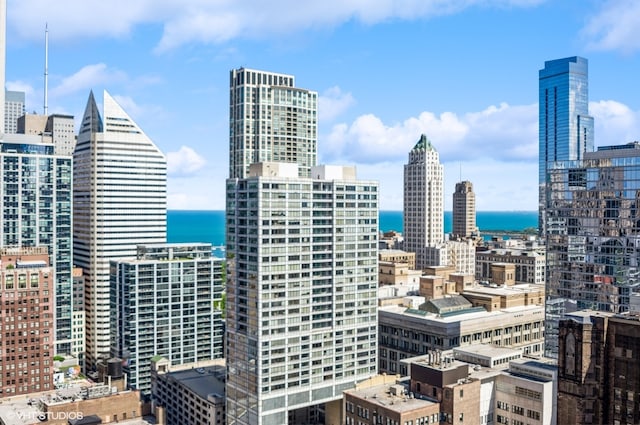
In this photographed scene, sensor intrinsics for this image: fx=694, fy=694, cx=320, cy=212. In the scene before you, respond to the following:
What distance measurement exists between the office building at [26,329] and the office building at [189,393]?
105 ft

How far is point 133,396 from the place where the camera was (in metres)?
160

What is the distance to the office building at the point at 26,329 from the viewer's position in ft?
603

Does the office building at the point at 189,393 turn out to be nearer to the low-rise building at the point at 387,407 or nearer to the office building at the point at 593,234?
the low-rise building at the point at 387,407

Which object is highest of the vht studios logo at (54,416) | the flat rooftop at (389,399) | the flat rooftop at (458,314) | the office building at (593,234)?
the office building at (593,234)

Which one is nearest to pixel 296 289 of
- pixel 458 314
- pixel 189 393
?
pixel 189 393

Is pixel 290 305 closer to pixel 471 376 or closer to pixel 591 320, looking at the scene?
pixel 471 376

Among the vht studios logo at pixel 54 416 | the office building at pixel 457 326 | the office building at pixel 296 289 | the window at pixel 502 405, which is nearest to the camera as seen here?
the window at pixel 502 405

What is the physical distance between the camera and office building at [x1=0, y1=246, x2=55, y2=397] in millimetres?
183875

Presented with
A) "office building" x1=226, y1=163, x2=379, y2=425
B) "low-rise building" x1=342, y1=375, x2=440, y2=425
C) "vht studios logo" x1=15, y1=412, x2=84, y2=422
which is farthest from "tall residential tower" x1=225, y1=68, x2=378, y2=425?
"vht studios logo" x1=15, y1=412, x2=84, y2=422

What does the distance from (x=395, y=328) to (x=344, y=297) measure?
35.8 m

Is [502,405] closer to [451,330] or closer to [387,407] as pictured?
[387,407]

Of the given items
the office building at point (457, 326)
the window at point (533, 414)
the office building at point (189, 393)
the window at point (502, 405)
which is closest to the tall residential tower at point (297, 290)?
the office building at point (189, 393)

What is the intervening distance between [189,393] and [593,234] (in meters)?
100

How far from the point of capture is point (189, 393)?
160 metres
